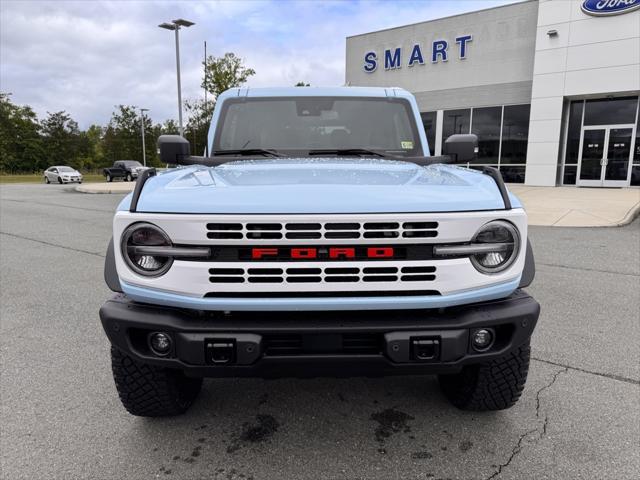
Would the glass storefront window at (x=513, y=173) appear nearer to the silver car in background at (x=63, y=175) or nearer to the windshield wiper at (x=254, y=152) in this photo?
the windshield wiper at (x=254, y=152)

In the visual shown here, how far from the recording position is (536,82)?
67.2 feet

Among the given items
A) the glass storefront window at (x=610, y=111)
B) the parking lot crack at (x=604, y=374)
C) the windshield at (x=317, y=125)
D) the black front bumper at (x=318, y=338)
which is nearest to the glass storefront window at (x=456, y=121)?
the glass storefront window at (x=610, y=111)

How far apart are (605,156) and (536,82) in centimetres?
425

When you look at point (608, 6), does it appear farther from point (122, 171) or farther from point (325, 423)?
point (122, 171)

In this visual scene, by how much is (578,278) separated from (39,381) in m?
5.73

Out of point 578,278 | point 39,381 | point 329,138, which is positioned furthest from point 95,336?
point 578,278

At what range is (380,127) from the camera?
11.9ft

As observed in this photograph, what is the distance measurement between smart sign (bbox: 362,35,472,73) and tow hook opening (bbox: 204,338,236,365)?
23744 mm

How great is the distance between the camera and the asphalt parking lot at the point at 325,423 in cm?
226

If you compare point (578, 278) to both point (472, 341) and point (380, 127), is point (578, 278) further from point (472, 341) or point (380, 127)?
point (472, 341)

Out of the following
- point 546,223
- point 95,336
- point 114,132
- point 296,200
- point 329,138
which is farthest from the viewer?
point 114,132

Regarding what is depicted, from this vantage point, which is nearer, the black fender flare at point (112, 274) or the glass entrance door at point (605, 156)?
the black fender flare at point (112, 274)

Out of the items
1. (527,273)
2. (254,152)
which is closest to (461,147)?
(527,273)

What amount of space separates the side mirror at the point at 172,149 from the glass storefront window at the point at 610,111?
2116cm
